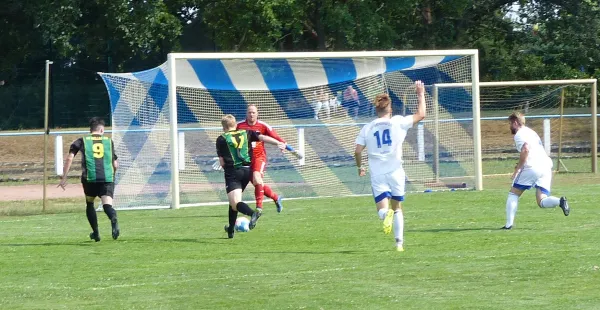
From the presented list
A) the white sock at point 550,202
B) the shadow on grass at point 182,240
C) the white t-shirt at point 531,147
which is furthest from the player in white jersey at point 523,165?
the shadow on grass at point 182,240

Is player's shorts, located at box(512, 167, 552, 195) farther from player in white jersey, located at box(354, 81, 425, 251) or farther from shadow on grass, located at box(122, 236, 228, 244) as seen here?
shadow on grass, located at box(122, 236, 228, 244)

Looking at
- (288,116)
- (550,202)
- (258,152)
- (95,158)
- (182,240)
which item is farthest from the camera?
(288,116)

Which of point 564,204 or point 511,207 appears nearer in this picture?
point 511,207

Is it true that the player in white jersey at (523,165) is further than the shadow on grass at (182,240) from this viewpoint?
Yes

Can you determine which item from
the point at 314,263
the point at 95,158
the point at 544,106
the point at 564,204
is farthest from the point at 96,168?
the point at 544,106

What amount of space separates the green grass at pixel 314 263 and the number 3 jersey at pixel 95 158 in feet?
2.79

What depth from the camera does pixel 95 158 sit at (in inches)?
548

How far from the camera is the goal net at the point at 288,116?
19828mm

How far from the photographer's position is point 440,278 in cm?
1017

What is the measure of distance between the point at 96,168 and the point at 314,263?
12.4 feet

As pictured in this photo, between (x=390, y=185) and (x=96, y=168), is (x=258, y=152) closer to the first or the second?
(x=96, y=168)

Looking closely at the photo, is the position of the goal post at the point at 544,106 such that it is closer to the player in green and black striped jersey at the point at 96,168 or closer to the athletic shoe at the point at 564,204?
the athletic shoe at the point at 564,204

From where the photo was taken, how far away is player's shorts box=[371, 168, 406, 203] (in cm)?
1205

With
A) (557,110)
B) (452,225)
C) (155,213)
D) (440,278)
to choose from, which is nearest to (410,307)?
(440,278)
